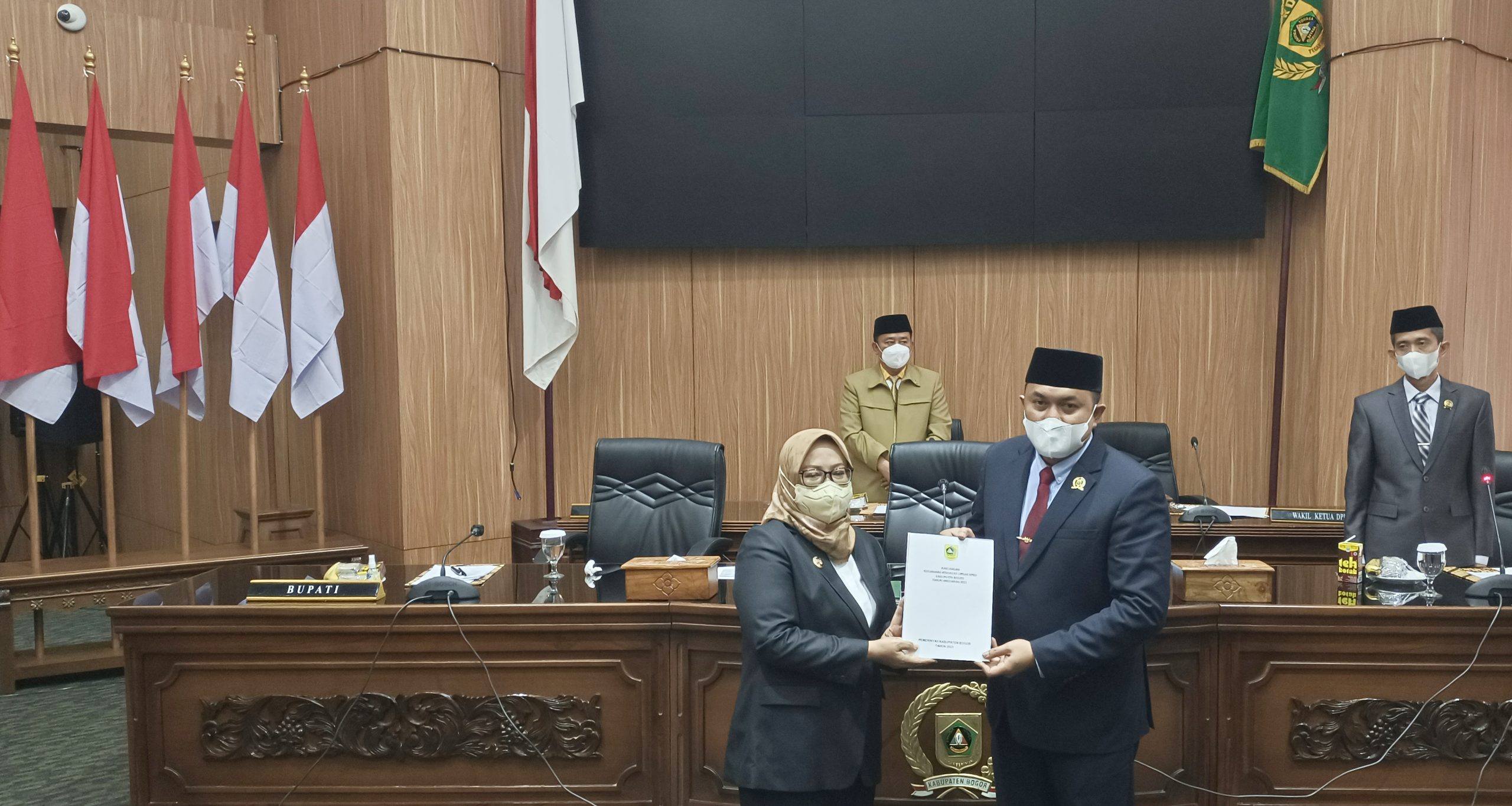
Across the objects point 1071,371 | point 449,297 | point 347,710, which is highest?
point 449,297

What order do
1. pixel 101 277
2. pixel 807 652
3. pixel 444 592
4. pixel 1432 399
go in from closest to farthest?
pixel 807 652
pixel 444 592
pixel 1432 399
pixel 101 277

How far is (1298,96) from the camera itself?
18.0 ft

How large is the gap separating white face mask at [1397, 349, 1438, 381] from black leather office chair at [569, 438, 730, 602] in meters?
2.41

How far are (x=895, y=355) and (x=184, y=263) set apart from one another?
3.34 m

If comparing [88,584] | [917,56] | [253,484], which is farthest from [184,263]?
[917,56]

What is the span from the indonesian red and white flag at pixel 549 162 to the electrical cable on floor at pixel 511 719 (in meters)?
2.59

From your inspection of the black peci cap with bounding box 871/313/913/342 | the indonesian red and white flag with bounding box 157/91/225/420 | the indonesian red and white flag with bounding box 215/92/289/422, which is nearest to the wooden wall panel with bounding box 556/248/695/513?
the black peci cap with bounding box 871/313/913/342

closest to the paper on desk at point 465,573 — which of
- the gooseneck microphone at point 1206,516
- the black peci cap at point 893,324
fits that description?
the black peci cap at point 893,324

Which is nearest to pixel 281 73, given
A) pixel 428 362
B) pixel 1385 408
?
pixel 428 362

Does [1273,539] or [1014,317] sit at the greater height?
[1014,317]

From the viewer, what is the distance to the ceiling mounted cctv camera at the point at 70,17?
5.18 m

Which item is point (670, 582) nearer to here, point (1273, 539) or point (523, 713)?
point (523, 713)

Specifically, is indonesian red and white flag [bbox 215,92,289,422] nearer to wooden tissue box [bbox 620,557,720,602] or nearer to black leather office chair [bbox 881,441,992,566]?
wooden tissue box [bbox 620,557,720,602]

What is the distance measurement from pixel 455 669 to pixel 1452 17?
5246 millimetres
